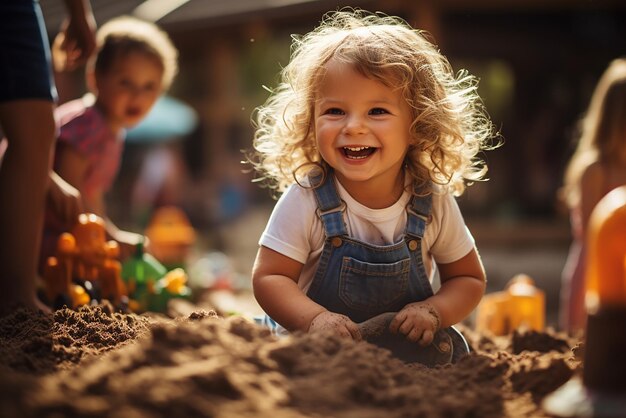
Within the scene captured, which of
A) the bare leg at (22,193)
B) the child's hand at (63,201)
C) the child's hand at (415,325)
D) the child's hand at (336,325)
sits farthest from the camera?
the child's hand at (63,201)

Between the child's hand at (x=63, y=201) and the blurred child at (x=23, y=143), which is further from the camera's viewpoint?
the child's hand at (x=63, y=201)

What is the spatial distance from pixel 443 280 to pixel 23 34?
1.69 metres

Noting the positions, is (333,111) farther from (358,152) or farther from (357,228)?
(357,228)

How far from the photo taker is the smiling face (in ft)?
8.38

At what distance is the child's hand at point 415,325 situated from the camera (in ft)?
7.98

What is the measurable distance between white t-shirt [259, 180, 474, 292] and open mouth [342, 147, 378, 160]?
147mm

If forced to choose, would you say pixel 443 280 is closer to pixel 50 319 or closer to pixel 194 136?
pixel 50 319

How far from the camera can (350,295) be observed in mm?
2594

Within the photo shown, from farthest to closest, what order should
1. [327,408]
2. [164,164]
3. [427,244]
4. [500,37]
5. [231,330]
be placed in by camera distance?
[164,164] < [500,37] < [427,244] < [231,330] < [327,408]

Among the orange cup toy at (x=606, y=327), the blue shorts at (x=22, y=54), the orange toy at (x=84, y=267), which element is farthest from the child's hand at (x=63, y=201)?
the orange cup toy at (x=606, y=327)

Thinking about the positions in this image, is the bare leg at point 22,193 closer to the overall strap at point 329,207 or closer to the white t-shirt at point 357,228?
the white t-shirt at point 357,228

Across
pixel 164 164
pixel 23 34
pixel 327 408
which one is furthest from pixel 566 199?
pixel 164 164

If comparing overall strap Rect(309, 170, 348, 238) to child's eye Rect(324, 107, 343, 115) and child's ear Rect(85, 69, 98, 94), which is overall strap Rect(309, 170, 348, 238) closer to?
child's eye Rect(324, 107, 343, 115)

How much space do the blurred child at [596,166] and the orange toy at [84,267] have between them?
2342 mm
